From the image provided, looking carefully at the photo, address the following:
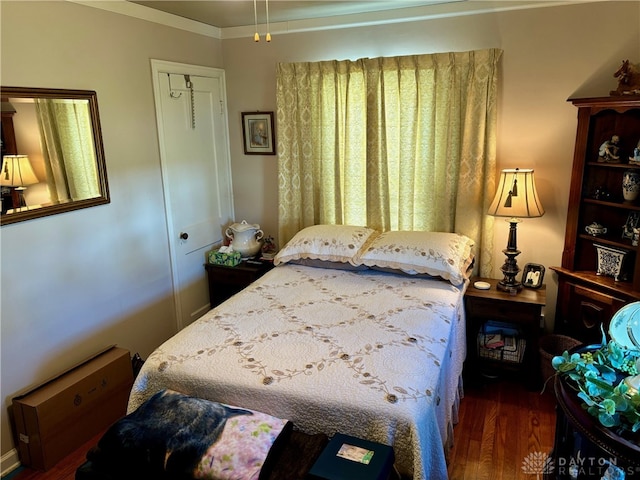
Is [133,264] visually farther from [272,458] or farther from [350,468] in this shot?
[350,468]

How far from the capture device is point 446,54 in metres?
3.00

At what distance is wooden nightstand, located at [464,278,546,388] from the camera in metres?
2.82

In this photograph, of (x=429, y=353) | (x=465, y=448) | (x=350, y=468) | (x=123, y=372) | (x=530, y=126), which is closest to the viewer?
(x=350, y=468)

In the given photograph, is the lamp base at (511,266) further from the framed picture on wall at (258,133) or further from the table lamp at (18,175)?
the table lamp at (18,175)

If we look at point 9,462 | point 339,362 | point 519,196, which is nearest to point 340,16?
point 519,196

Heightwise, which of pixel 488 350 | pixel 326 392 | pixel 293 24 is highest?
pixel 293 24

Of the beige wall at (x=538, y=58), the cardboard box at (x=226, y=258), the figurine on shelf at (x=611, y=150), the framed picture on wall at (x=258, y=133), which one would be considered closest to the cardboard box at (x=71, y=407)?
the cardboard box at (x=226, y=258)

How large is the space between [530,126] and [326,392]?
219 cm

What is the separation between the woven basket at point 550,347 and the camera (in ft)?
9.05

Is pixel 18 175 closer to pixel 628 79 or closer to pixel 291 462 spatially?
pixel 291 462

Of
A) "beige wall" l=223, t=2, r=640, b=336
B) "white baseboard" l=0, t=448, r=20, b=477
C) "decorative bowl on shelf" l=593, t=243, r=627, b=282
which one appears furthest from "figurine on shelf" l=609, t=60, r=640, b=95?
"white baseboard" l=0, t=448, r=20, b=477

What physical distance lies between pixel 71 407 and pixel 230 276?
147 centimetres

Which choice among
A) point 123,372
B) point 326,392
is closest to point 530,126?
point 326,392

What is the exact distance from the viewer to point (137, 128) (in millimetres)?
3035
